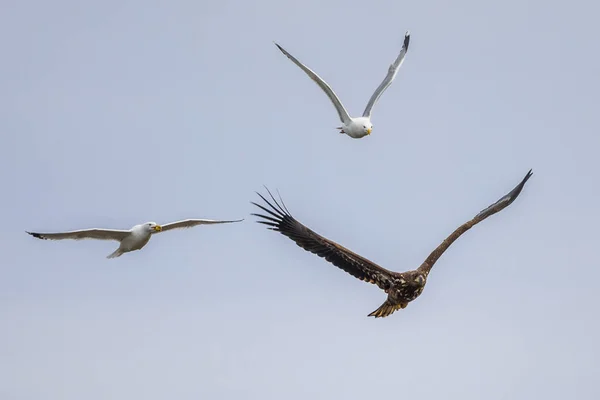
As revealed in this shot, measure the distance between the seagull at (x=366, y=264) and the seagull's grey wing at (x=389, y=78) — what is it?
12396mm

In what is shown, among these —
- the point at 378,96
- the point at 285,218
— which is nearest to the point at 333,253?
the point at 285,218

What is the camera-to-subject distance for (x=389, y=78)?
47406 mm

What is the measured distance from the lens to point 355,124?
144 feet

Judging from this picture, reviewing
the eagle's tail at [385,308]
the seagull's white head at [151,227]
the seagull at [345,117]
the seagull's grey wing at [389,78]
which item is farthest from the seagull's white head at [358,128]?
the eagle's tail at [385,308]

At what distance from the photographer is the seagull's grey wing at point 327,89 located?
43688 millimetres

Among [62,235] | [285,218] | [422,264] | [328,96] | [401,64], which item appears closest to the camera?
[285,218]

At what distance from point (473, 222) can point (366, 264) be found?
4836 mm

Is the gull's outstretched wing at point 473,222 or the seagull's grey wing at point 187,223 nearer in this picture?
the gull's outstretched wing at point 473,222

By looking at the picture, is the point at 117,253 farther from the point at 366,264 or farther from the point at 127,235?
the point at 366,264

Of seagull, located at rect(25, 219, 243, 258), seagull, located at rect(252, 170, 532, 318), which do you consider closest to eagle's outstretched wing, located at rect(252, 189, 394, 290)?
seagull, located at rect(252, 170, 532, 318)

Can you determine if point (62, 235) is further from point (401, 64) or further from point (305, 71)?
point (401, 64)

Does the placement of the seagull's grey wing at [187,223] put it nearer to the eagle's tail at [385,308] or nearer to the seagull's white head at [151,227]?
the seagull's white head at [151,227]

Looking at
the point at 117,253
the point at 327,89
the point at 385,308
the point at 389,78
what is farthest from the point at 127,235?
the point at 385,308

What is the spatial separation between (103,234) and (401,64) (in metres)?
13.5
